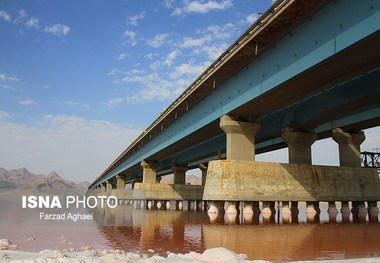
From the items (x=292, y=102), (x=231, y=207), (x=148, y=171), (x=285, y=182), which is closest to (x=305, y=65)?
(x=292, y=102)

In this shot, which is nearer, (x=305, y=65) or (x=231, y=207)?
(x=305, y=65)

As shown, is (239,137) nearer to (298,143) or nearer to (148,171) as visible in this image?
(298,143)

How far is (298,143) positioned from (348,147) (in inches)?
293

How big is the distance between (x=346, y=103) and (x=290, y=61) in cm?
830

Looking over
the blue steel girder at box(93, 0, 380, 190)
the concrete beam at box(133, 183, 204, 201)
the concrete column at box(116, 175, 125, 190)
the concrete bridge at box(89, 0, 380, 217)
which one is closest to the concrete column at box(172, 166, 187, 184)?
the concrete beam at box(133, 183, 204, 201)

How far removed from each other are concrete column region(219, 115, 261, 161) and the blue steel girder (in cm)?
89

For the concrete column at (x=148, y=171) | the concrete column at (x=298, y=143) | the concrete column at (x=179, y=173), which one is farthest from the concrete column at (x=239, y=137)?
the concrete column at (x=179, y=173)

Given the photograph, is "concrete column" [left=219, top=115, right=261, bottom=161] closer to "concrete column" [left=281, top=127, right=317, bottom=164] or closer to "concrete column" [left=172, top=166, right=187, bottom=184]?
"concrete column" [left=281, top=127, right=317, bottom=164]

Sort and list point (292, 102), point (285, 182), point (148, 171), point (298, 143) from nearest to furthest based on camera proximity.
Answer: point (292, 102) < point (285, 182) < point (298, 143) < point (148, 171)

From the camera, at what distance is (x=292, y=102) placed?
28.1 meters

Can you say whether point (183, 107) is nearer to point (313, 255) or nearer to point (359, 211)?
point (359, 211)

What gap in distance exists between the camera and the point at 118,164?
313 feet

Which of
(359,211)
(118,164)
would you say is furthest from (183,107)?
(118,164)

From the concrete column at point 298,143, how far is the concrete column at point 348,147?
5.07 m
